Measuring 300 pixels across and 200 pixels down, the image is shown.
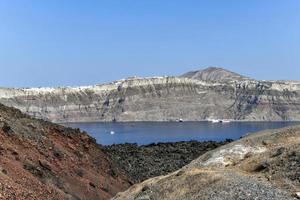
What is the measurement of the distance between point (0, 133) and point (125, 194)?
936 cm

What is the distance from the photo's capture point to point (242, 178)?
24172 mm

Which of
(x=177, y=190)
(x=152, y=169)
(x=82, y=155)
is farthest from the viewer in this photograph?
(x=152, y=169)

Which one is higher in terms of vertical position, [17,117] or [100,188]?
[17,117]

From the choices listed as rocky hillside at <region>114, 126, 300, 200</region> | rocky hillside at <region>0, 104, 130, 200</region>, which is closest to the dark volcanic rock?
rocky hillside at <region>0, 104, 130, 200</region>

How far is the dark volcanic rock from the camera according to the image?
52062 mm

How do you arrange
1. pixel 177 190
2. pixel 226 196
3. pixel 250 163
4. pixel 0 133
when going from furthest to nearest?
pixel 0 133 < pixel 250 163 < pixel 177 190 < pixel 226 196

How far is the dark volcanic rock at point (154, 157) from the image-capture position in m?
52.1

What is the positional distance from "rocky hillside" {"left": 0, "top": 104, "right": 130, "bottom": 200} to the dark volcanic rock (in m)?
4.97

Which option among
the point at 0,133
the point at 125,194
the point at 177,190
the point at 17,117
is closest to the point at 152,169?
the point at 17,117

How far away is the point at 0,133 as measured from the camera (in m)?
35.2

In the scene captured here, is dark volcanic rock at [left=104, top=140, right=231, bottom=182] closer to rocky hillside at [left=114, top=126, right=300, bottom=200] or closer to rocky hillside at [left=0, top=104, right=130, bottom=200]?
rocky hillside at [left=0, top=104, right=130, bottom=200]

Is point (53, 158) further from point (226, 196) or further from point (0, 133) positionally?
point (226, 196)

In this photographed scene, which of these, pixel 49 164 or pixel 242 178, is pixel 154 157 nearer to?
pixel 49 164

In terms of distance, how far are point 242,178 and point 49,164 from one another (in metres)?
15.3
